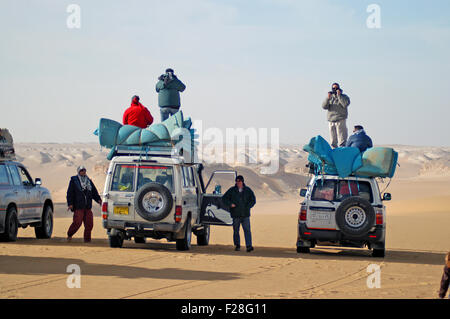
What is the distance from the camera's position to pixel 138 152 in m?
17.7

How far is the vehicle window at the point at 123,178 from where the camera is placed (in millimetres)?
17312

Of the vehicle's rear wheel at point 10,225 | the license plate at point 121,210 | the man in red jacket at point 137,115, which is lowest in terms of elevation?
the vehicle's rear wheel at point 10,225

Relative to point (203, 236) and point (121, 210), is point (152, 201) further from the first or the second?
point (203, 236)

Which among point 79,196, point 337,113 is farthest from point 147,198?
point 337,113

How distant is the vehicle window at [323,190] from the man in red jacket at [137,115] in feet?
15.6

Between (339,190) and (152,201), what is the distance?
4096mm

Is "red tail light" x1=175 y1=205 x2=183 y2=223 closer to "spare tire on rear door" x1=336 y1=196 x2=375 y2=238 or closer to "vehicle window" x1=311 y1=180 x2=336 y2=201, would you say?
"vehicle window" x1=311 y1=180 x2=336 y2=201

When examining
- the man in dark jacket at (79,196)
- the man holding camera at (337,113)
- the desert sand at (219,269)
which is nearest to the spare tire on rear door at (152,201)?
the desert sand at (219,269)

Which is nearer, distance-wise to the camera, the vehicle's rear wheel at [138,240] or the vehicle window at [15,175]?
the vehicle window at [15,175]

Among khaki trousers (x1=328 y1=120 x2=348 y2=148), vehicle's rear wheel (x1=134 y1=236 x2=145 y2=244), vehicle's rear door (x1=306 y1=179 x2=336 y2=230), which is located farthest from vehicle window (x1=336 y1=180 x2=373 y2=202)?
vehicle's rear wheel (x1=134 y1=236 x2=145 y2=244)

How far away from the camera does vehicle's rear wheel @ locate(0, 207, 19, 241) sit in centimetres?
1864

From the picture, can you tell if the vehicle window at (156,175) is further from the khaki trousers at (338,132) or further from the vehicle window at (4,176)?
the khaki trousers at (338,132)

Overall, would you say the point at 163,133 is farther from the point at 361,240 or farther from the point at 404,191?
the point at 404,191

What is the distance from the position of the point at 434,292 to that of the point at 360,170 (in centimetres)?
582
